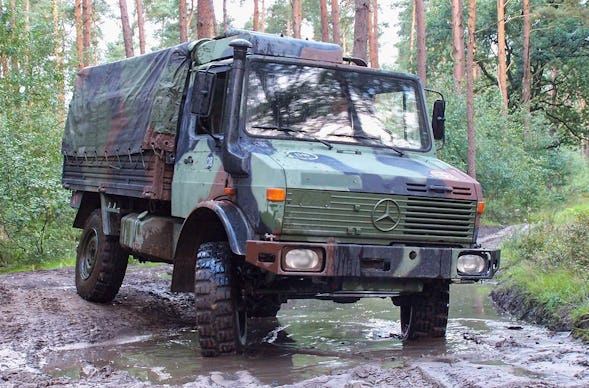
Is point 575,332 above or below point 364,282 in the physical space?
below

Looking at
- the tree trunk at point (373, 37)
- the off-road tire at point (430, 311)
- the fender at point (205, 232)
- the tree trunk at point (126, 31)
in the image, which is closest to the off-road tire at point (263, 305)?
the fender at point (205, 232)

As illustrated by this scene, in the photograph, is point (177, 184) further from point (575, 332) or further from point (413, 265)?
point (575, 332)

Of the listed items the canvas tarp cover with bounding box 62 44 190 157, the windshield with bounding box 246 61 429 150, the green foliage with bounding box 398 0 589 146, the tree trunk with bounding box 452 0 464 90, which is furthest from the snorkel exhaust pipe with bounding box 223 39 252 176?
the green foliage with bounding box 398 0 589 146

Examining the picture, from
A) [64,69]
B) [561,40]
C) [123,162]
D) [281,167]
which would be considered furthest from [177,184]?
[561,40]

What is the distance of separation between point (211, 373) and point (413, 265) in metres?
1.82

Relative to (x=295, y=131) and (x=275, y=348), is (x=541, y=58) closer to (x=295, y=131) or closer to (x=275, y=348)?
(x=295, y=131)

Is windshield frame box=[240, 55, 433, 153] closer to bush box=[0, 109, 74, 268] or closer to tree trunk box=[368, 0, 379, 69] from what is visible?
bush box=[0, 109, 74, 268]

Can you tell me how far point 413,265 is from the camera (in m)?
6.24

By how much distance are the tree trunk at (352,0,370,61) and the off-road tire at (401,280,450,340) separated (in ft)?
28.8

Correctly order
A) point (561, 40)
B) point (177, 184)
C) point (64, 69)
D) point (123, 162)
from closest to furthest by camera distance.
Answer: point (177, 184), point (123, 162), point (64, 69), point (561, 40)

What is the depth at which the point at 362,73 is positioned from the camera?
7.32 metres

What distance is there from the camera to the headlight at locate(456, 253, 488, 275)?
652 cm

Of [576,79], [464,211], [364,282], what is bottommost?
[364,282]

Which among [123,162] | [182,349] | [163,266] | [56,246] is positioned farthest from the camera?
[56,246]
